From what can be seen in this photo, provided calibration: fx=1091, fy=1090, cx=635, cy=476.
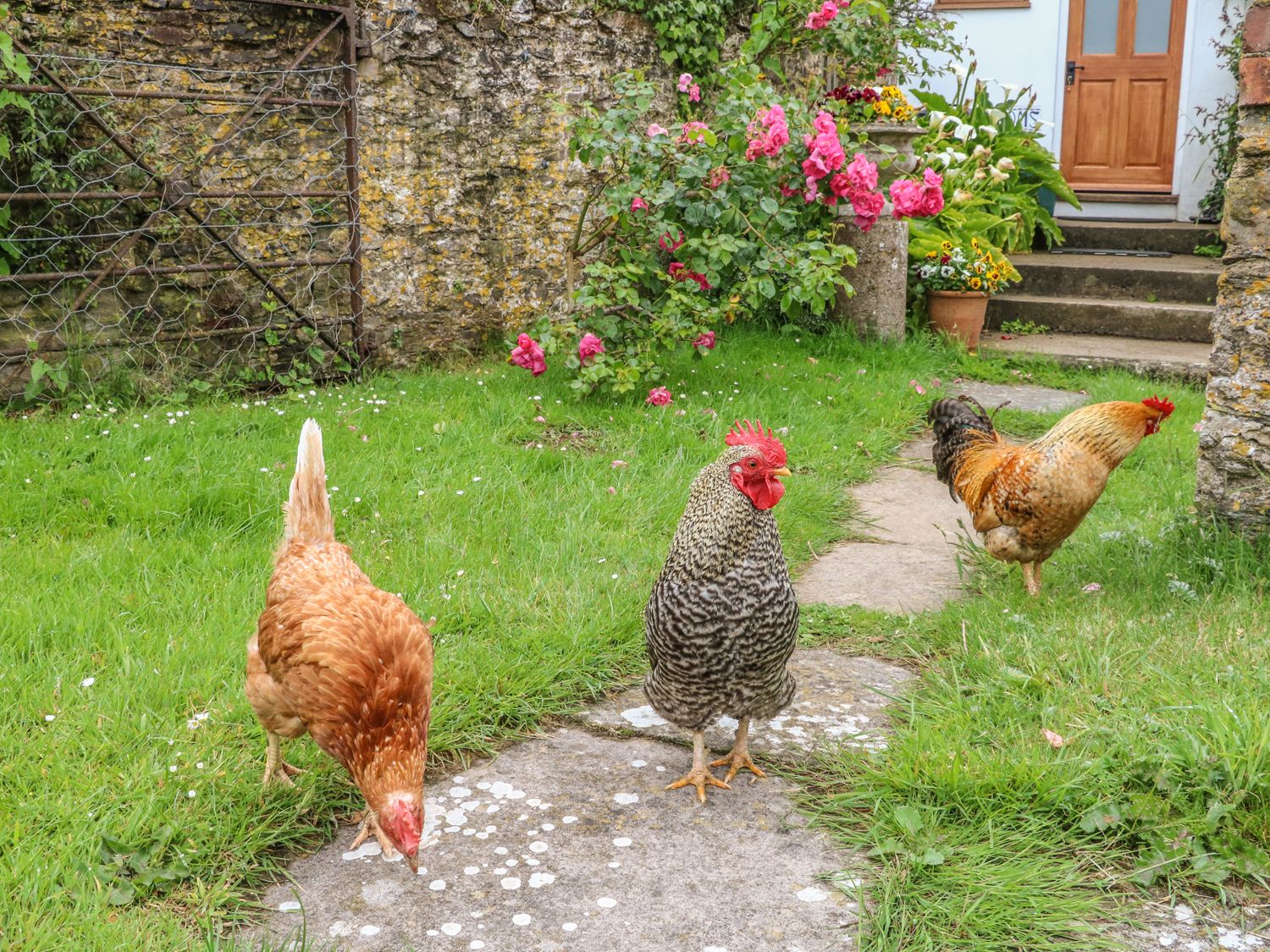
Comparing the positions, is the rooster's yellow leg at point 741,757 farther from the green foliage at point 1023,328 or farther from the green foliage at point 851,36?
the green foliage at point 1023,328

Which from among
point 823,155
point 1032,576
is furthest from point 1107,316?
point 1032,576

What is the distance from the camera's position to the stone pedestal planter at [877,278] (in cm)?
851

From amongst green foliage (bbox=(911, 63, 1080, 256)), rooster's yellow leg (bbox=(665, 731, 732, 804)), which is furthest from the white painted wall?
rooster's yellow leg (bbox=(665, 731, 732, 804))

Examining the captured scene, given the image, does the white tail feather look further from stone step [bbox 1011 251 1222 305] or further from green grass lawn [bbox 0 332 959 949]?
stone step [bbox 1011 251 1222 305]

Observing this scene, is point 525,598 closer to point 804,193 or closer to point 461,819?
point 461,819

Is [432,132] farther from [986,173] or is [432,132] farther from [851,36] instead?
[986,173]

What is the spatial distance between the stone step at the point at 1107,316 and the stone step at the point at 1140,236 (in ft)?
5.44

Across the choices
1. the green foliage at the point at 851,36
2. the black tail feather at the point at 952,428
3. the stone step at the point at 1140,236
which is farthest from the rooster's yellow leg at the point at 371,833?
the stone step at the point at 1140,236

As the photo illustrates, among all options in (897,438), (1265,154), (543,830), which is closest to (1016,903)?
(543,830)

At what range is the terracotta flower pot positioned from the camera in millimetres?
9000

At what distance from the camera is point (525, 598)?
411 cm

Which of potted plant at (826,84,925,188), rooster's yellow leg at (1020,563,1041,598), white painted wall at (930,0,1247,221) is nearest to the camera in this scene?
rooster's yellow leg at (1020,563,1041,598)

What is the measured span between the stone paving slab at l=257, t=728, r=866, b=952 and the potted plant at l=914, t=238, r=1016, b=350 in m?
6.62

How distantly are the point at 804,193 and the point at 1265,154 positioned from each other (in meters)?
3.60
